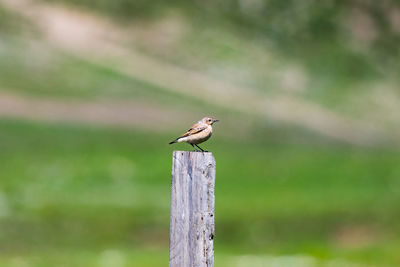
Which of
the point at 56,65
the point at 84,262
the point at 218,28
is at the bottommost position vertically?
the point at 84,262

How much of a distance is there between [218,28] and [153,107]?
91.2ft

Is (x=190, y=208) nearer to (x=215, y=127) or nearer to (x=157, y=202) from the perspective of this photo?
(x=157, y=202)

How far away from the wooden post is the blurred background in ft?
44.7

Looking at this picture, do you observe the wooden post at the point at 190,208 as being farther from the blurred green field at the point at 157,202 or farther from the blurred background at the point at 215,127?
the blurred green field at the point at 157,202

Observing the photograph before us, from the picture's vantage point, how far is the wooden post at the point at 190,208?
327 inches

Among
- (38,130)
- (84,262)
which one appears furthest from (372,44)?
(84,262)

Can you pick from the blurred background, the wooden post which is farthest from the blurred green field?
the wooden post

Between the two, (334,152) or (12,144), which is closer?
(12,144)

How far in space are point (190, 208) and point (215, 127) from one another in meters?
41.5

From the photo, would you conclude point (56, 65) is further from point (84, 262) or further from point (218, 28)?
point (84, 262)

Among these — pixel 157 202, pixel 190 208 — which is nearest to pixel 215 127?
pixel 157 202

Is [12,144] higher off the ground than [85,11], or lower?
lower

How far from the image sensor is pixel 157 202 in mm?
30938

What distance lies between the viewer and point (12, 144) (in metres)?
41.0
